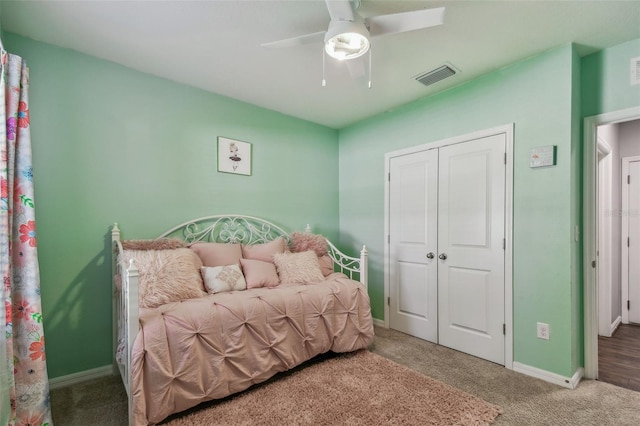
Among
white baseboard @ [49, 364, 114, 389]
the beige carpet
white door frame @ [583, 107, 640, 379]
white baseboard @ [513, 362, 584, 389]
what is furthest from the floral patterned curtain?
white door frame @ [583, 107, 640, 379]

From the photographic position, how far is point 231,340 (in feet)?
6.06

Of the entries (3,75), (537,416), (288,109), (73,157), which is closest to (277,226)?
(288,109)

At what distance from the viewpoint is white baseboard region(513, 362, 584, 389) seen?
2.04 metres

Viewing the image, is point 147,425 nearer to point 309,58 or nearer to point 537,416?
point 537,416

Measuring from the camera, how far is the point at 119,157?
7.70 ft

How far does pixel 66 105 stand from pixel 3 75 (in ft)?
2.06

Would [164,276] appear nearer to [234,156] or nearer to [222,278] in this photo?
[222,278]

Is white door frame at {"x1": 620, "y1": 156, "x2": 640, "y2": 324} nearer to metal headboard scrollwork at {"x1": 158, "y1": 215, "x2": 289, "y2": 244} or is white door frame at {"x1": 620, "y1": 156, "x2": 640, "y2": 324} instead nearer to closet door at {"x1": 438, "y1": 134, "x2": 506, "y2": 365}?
closet door at {"x1": 438, "y1": 134, "x2": 506, "y2": 365}

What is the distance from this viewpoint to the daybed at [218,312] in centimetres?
159

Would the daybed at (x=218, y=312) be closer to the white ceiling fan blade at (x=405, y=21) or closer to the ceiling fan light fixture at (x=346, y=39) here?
the ceiling fan light fixture at (x=346, y=39)

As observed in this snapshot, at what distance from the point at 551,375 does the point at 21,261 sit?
3404 millimetres

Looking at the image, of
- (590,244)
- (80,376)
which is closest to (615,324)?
(590,244)

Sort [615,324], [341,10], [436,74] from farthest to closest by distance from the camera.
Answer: [615,324]
[436,74]
[341,10]

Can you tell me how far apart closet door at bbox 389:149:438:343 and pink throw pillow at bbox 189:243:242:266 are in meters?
1.64
